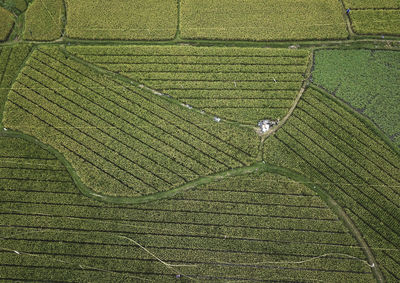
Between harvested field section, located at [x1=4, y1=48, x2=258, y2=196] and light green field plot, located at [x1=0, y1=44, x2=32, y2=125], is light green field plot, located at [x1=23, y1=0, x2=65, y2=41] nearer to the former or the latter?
light green field plot, located at [x1=0, y1=44, x2=32, y2=125]

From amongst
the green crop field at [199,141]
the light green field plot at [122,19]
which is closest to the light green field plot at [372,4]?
the green crop field at [199,141]

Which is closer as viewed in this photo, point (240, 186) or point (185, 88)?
point (240, 186)

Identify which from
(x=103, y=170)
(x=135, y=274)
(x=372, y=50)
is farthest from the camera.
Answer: (x=372, y=50)

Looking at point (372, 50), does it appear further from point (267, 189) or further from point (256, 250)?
point (256, 250)

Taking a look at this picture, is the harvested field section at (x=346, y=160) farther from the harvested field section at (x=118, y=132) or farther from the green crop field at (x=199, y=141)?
the harvested field section at (x=118, y=132)

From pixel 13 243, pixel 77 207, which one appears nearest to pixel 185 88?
pixel 77 207

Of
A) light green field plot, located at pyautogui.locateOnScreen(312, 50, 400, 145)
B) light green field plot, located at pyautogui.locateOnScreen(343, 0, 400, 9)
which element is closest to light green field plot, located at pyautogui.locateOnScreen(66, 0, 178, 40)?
light green field plot, located at pyautogui.locateOnScreen(312, 50, 400, 145)

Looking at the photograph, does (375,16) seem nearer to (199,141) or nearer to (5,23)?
(199,141)

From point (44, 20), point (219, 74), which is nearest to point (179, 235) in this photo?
point (219, 74)
